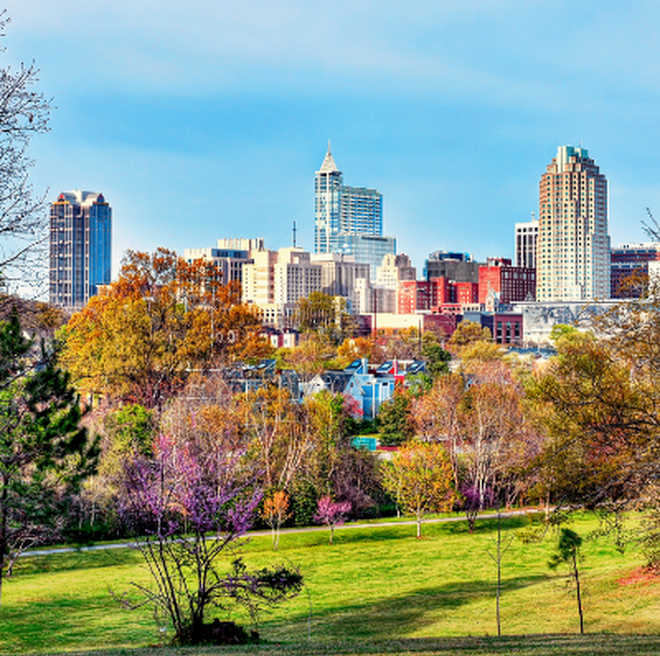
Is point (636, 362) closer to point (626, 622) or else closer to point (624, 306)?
point (624, 306)

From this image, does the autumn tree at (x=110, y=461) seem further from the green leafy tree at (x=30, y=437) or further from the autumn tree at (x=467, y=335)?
the autumn tree at (x=467, y=335)

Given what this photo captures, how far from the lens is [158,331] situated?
52.2 meters

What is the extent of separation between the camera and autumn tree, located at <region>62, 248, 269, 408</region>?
50281 mm

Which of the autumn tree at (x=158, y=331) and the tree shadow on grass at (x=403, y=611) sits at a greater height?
the autumn tree at (x=158, y=331)

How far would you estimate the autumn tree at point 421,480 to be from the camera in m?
42.4

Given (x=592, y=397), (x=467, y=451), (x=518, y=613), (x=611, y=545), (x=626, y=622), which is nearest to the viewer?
(x=592, y=397)

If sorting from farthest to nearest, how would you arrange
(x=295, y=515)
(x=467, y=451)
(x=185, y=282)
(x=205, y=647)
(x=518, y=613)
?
(x=185, y=282) < (x=467, y=451) < (x=295, y=515) < (x=518, y=613) < (x=205, y=647)

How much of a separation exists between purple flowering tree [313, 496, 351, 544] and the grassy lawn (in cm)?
70

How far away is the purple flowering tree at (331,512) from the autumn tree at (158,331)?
1260 cm

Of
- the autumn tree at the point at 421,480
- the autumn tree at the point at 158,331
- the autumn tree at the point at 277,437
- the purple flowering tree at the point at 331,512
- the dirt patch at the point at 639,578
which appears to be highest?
the autumn tree at the point at 158,331

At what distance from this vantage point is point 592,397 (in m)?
21.0

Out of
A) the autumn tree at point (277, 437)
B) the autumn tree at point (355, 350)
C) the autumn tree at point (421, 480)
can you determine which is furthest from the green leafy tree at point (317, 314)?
the autumn tree at point (421, 480)

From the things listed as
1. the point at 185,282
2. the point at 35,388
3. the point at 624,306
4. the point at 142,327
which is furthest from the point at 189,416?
the point at 624,306

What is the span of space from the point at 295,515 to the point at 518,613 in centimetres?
1874
